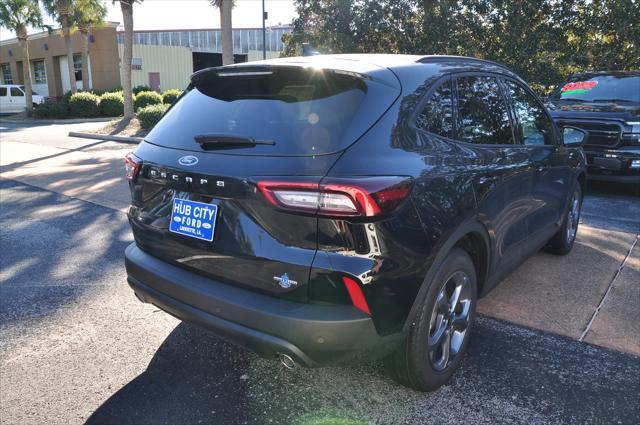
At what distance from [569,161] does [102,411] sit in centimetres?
401

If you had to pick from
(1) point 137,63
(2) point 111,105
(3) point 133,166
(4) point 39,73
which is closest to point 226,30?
(3) point 133,166

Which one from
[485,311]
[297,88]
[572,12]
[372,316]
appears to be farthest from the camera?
[572,12]

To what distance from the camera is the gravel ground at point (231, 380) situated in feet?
8.50

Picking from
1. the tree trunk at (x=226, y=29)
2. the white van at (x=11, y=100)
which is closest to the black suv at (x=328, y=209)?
the tree trunk at (x=226, y=29)

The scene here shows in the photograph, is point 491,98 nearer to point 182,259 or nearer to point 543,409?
point 543,409

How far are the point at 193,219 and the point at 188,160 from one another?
0.97 feet

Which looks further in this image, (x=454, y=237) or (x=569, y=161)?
(x=569, y=161)

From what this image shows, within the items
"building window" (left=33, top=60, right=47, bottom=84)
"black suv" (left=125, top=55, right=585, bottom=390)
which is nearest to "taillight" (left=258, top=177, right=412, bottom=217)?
"black suv" (left=125, top=55, right=585, bottom=390)

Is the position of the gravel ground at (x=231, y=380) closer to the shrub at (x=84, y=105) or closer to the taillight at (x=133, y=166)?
the taillight at (x=133, y=166)

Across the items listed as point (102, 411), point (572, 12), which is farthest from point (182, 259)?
point (572, 12)

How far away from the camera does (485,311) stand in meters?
3.77

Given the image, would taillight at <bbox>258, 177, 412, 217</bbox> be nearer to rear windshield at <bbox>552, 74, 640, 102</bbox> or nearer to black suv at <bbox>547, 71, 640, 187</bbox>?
black suv at <bbox>547, 71, 640, 187</bbox>

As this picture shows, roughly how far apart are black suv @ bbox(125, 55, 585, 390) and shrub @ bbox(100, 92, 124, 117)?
2675cm

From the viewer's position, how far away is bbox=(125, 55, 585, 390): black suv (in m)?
2.19
